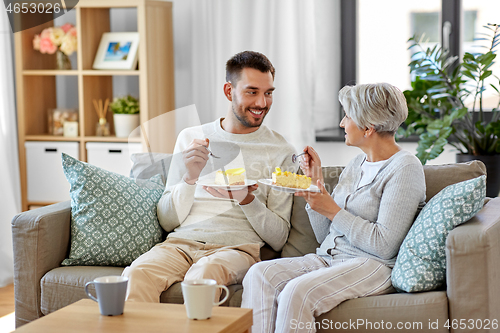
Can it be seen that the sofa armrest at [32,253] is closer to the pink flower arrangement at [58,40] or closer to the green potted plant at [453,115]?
the pink flower arrangement at [58,40]

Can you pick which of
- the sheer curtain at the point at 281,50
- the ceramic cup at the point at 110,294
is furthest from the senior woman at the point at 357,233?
the sheer curtain at the point at 281,50

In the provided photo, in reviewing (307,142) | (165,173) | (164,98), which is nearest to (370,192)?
(165,173)

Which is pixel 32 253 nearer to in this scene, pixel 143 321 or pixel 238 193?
pixel 238 193

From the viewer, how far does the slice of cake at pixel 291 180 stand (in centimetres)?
191


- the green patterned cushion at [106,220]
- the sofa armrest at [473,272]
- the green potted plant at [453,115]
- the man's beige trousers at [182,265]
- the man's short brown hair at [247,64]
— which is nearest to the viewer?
the sofa armrest at [473,272]

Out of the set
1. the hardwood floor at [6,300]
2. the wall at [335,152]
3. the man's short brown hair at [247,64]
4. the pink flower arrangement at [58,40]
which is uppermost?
the pink flower arrangement at [58,40]

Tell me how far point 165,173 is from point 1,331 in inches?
41.3

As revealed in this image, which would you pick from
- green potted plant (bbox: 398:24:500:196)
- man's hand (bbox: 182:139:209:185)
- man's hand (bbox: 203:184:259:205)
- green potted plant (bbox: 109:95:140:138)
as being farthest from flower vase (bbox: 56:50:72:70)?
green potted plant (bbox: 398:24:500:196)

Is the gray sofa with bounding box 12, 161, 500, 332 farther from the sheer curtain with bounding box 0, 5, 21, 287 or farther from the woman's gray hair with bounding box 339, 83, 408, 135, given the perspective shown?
the sheer curtain with bounding box 0, 5, 21, 287

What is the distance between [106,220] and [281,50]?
1.74 m

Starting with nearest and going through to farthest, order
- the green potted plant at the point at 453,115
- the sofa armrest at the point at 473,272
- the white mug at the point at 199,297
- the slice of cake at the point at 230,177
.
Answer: the white mug at the point at 199,297, the sofa armrest at the point at 473,272, the slice of cake at the point at 230,177, the green potted plant at the point at 453,115

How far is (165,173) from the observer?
7.67ft

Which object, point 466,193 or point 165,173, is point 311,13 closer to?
point 165,173

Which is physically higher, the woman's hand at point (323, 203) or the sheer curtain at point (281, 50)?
the sheer curtain at point (281, 50)
